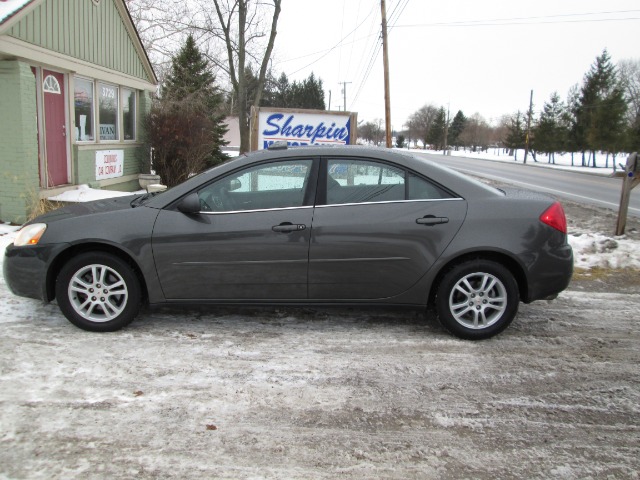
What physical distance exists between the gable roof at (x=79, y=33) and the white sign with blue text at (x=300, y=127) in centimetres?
392

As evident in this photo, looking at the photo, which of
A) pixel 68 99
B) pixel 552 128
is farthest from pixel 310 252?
pixel 552 128

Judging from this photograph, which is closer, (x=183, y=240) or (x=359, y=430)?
(x=359, y=430)

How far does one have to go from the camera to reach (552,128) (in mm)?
50469

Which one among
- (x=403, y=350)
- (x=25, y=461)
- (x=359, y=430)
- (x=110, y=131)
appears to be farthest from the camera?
(x=110, y=131)

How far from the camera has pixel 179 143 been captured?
47.3 feet

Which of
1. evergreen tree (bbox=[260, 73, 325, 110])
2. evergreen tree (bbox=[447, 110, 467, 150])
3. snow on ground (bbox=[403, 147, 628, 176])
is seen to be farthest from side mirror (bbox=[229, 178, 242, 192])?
evergreen tree (bbox=[447, 110, 467, 150])

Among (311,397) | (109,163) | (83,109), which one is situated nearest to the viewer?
(311,397)

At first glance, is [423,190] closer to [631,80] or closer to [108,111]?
[108,111]

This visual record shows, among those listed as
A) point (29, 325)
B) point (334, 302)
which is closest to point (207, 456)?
point (334, 302)

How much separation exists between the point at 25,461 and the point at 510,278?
3421 millimetres

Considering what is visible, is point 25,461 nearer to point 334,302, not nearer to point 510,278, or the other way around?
point 334,302

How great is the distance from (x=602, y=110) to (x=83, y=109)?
40.6 metres

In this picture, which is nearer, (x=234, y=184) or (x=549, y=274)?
(x=549, y=274)

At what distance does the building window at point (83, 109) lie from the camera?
35.7 ft
